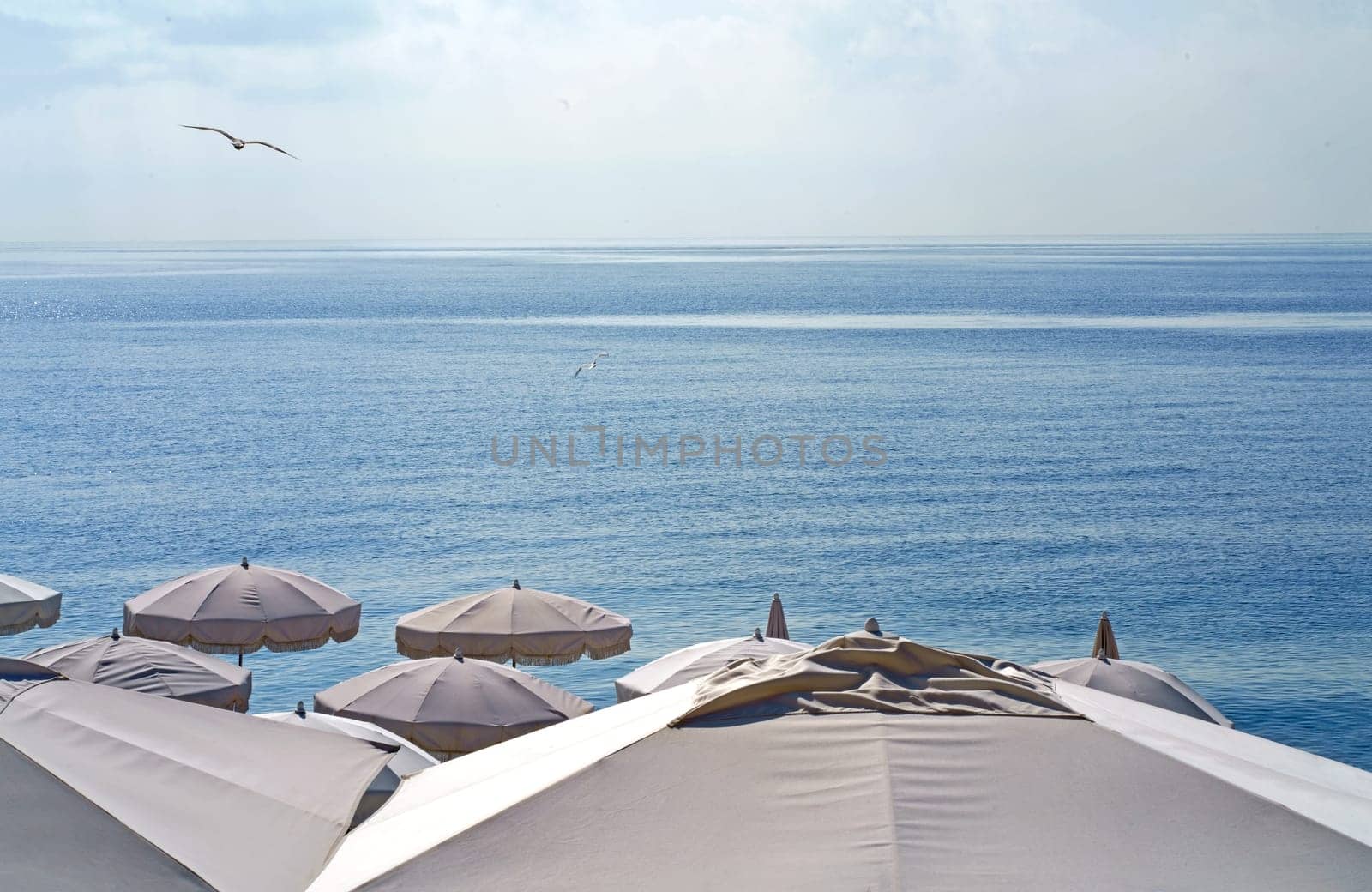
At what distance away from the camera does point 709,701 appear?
4426mm

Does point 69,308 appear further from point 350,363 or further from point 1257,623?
point 1257,623

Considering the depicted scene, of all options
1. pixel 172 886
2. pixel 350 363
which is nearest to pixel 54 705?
pixel 172 886

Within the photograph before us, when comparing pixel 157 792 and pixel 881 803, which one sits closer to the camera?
pixel 881 803

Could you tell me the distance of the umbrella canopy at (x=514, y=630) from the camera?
1539 centimetres

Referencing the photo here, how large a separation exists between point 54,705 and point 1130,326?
116064 mm

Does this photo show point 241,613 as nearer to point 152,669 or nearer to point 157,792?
point 152,669

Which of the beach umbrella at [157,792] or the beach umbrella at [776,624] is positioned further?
the beach umbrella at [776,624]

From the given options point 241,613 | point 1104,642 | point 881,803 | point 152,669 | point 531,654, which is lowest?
point 531,654

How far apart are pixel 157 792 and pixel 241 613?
11.4 meters

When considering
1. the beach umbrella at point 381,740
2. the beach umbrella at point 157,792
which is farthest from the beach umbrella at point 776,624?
the beach umbrella at point 157,792

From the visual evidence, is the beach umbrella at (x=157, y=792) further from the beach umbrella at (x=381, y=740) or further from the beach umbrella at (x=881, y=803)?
the beach umbrella at (x=381, y=740)

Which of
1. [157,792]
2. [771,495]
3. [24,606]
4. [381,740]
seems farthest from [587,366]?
[157,792]

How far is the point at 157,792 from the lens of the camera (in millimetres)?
5117

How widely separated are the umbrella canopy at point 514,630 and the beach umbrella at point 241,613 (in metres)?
1.20
